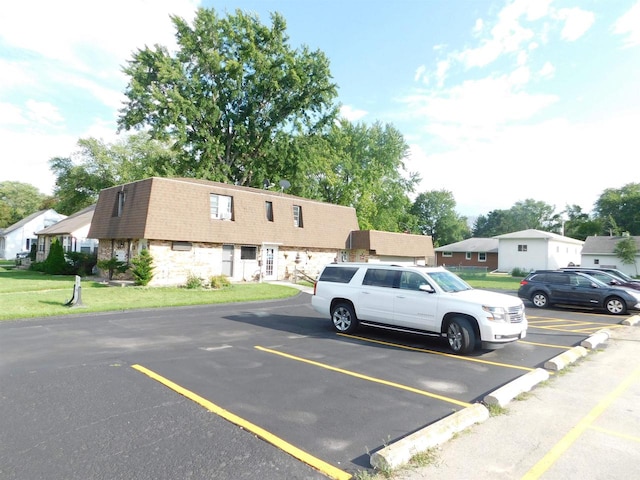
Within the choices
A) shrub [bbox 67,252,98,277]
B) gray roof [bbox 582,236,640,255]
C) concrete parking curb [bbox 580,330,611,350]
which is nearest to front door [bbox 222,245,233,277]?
shrub [bbox 67,252,98,277]

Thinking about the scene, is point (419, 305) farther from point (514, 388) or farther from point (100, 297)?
point (100, 297)

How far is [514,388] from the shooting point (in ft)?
18.5

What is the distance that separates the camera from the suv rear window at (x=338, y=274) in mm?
10430

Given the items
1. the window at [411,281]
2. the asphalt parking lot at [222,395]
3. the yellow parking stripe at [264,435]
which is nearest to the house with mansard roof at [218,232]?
the asphalt parking lot at [222,395]

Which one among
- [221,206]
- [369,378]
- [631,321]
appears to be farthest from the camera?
[221,206]

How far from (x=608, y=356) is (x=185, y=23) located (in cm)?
4116

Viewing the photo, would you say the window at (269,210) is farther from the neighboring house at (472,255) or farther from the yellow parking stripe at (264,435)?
the neighboring house at (472,255)

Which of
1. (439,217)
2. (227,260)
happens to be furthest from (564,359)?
(439,217)

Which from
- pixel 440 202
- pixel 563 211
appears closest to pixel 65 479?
pixel 440 202

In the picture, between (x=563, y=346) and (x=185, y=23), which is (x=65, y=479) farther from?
(x=185, y=23)

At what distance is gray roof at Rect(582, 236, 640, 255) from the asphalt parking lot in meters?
46.1

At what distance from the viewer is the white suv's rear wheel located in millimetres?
Answer: 10141

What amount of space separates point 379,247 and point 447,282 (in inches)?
863

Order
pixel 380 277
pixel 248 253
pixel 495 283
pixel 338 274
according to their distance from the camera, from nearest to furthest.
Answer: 1. pixel 380 277
2. pixel 338 274
3. pixel 248 253
4. pixel 495 283
